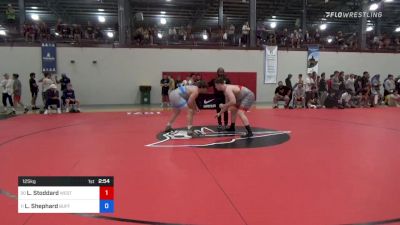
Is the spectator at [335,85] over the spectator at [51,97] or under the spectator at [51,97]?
over

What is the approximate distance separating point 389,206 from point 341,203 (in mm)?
410

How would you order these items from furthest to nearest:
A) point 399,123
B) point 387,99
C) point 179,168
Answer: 1. point 387,99
2. point 399,123
3. point 179,168

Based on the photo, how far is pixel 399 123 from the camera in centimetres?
837

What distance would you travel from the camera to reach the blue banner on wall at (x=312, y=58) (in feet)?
56.9

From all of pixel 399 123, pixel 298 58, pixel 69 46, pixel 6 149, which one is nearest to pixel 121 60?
pixel 69 46

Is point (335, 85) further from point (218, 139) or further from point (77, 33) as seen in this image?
point (77, 33)

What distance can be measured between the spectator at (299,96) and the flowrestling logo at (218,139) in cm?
563

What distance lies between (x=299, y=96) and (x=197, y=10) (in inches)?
575

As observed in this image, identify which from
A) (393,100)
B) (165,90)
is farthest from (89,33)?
(393,100)

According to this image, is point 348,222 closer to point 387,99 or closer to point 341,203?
point 341,203

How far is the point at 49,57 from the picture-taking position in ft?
46.8

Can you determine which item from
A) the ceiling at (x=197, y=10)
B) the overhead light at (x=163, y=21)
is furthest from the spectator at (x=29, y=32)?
the overhead light at (x=163, y=21)

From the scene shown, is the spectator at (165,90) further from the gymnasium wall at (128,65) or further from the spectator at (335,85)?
the spectator at (335,85)

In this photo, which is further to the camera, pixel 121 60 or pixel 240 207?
pixel 121 60
